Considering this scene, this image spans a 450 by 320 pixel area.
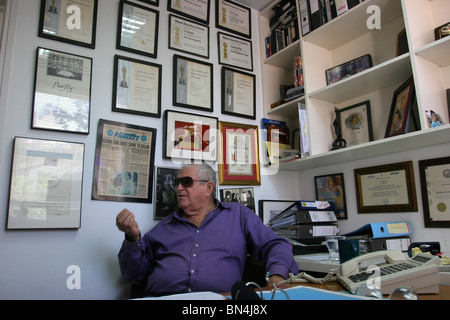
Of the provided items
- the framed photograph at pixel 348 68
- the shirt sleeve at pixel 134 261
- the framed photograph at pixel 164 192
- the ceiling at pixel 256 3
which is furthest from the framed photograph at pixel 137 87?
the framed photograph at pixel 348 68

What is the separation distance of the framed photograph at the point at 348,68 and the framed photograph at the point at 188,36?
2.82 feet

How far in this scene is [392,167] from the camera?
5.76 ft

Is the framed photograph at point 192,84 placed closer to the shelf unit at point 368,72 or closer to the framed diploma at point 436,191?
the shelf unit at point 368,72

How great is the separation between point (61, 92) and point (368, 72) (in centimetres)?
164

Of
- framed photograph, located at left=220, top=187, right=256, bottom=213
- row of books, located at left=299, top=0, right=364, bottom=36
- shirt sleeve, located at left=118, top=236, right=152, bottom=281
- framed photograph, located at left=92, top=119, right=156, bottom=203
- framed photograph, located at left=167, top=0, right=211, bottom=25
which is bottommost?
shirt sleeve, located at left=118, top=236, right=152, bottom=281

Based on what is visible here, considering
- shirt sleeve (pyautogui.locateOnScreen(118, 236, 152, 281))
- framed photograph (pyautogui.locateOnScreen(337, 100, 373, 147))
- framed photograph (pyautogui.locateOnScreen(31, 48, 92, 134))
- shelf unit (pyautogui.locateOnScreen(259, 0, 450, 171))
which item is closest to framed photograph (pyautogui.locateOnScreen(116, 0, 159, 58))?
framed photograph (pyautogui.locateOnScreen(31, 48, 92, 134))

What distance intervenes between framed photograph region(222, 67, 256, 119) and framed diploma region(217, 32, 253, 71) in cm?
6

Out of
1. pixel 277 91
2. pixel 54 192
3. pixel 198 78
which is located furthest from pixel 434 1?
pixel 54 192

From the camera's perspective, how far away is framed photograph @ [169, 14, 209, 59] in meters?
2.01

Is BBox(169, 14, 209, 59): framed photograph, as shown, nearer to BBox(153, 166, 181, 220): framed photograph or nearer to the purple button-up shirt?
BBox(153, 166, 181, 220): framed photograph

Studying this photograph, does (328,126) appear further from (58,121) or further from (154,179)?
(58,121)

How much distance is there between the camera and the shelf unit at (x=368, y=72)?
147cm

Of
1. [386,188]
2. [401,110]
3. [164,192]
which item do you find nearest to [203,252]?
[164,192]

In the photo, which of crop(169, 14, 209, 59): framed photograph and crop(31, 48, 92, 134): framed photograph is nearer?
crop(31, 48, 92, 134): framed photograph
